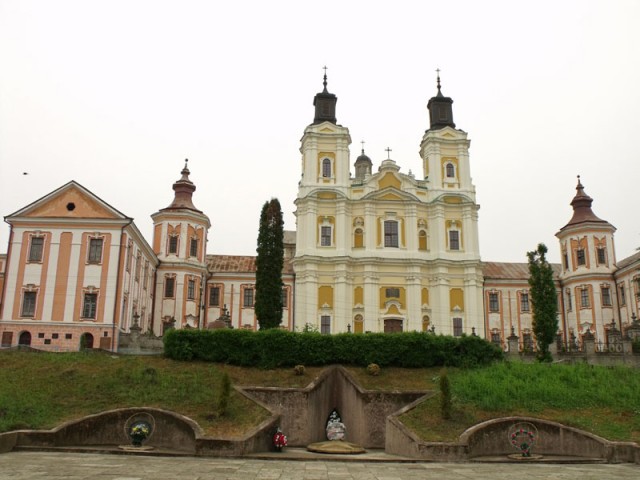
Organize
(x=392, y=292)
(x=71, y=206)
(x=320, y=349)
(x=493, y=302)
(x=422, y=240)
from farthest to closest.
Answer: (x=493, y=302) < (x=422, y=240) < (x=392, y=292) < (x=71, y=206) < (x=320, y=349)

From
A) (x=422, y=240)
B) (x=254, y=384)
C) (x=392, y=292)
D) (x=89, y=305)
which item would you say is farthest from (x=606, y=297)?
(x=89, y=305)

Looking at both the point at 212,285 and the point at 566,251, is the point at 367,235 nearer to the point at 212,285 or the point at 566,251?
the point at 212,285

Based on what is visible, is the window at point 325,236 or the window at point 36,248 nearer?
the window at point 36,248

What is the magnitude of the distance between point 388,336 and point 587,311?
2830 cm

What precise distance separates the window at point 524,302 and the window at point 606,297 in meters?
7.00

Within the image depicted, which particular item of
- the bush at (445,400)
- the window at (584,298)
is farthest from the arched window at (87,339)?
the window at (584,298)

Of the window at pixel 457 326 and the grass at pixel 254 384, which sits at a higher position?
the window at pixel 457 326

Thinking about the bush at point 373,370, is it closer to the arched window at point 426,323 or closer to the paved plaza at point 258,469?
the paved plaza at point 258,469

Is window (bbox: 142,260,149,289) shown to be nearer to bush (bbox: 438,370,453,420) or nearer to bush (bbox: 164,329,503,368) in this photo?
bush (bbox: 164,329,503,368)

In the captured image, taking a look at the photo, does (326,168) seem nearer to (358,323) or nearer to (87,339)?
(358,323)

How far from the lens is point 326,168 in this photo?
51.7m

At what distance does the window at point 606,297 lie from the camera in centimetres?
5103

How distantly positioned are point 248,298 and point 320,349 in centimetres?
2497

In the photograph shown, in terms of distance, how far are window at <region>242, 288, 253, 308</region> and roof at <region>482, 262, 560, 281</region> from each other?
72.0 feet
